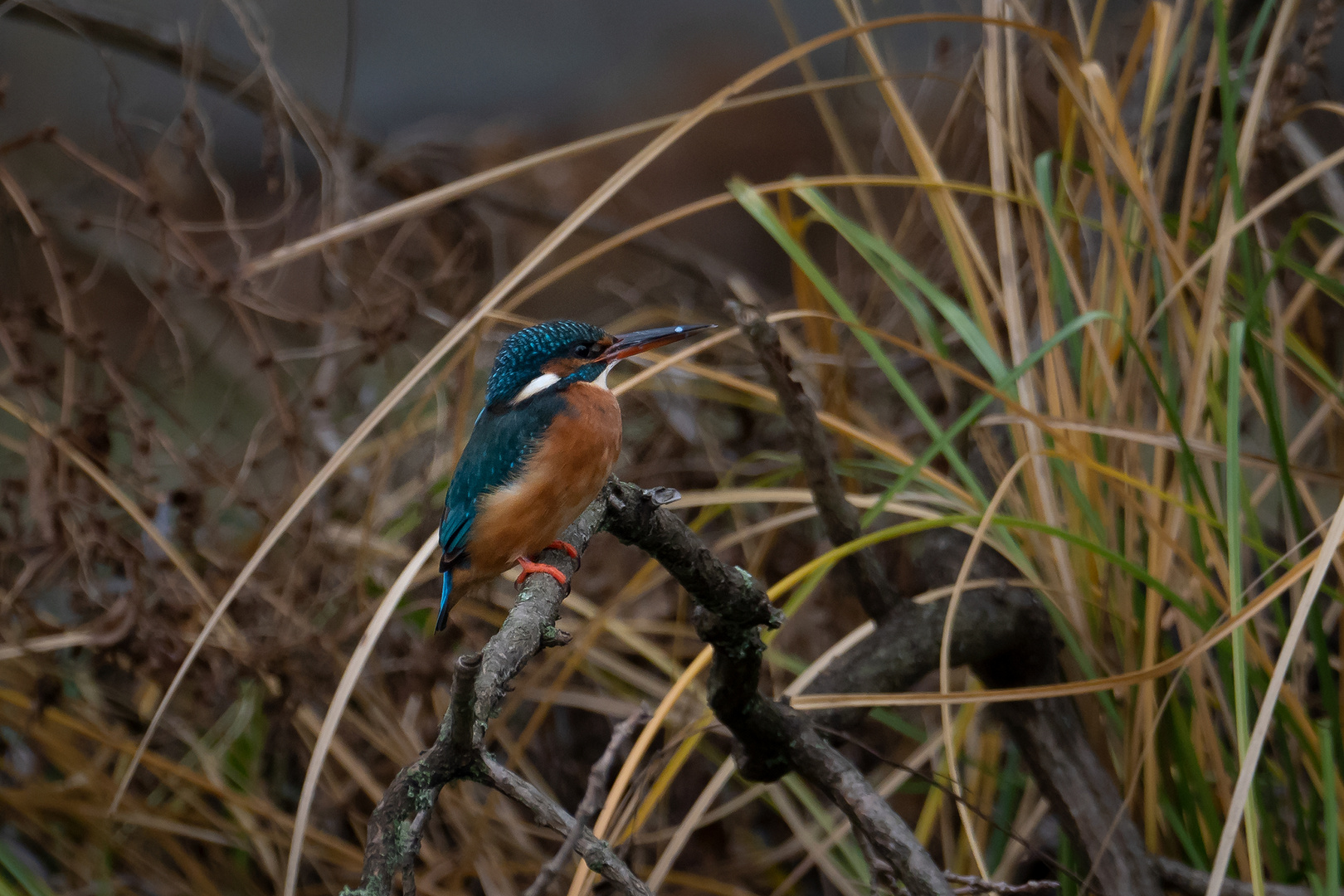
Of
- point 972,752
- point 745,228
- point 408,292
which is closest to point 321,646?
point 408,292

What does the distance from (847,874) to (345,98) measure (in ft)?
6.23

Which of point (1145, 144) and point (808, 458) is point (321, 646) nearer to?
point (808, 458)

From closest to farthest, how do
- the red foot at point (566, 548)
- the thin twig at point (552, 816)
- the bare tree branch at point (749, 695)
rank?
the thin twig at point (552, 816), the bare tree branch at point (749, 695), the red foot at point (566, 548)

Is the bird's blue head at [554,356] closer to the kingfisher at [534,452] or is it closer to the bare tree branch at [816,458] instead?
the kingfisher at [534,452]

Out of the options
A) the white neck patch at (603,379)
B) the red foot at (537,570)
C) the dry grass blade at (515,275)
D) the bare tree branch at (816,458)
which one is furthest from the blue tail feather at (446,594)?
the bare tree branch at (816,458)

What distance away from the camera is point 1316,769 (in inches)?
53.4

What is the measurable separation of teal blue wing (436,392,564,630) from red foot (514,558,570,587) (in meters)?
0.08

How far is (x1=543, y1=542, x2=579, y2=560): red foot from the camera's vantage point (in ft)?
4.44

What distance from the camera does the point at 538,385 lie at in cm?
143

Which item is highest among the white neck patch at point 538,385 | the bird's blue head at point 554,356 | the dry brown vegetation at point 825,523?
the bird's blue head at point 554,356

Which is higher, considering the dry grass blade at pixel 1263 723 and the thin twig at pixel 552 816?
the thin twig at pixel 552 816

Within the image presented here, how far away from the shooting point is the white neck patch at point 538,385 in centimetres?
142

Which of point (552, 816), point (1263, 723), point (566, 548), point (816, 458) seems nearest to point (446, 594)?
point (566, 548)

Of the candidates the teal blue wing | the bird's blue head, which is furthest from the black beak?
the teal blue wing
